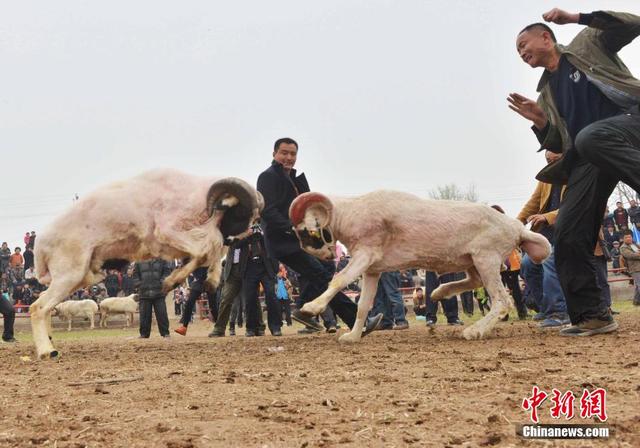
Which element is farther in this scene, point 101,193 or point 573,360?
point 101,193

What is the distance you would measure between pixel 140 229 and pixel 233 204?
3.33 ft

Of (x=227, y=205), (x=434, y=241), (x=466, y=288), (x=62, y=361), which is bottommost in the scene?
(x=62, y=361)

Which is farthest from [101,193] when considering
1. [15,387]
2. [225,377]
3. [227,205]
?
[225,377]

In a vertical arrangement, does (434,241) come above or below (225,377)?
above

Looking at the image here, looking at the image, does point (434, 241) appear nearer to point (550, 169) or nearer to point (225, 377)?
point (550, 169)

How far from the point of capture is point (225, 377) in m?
4.34

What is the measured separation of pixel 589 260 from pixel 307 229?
287cm

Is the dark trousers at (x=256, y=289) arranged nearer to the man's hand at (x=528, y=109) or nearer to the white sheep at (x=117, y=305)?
the man's hand at (x=528, y=109)

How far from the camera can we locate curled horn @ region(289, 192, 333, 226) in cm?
707

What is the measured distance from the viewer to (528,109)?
6.34 m

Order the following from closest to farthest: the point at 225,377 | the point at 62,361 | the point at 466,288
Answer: the point at 225,377 < the point at 62,361 < the point at 466,288

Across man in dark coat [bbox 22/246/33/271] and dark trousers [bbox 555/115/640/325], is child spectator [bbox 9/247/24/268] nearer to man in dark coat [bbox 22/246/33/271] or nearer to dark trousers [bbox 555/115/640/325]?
man in dark coat [bbox 22/246/33/271]

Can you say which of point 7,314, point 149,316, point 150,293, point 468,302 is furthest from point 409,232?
point 468,302

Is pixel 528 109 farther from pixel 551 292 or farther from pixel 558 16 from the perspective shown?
pixel 551 292
